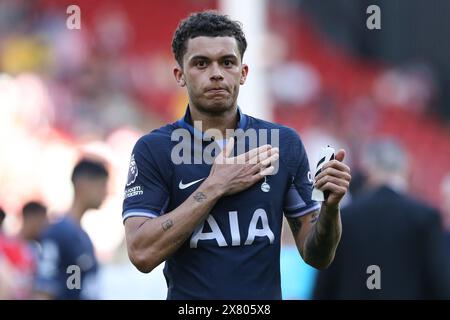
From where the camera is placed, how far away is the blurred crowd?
14703 millimetres

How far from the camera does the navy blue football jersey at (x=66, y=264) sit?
7.00m

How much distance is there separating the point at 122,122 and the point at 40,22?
228cm

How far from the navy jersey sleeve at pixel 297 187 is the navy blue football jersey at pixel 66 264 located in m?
2.93

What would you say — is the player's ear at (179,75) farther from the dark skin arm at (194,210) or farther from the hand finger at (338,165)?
the hand finger at (338,165)

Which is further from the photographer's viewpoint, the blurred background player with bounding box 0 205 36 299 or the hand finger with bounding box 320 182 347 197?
the blurred background player with bounding box 0 205 36 299

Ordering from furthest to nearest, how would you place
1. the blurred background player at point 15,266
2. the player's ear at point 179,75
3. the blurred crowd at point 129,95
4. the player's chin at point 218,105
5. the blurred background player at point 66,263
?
the blurred crowd at point 129,95
the blurred background player at point 15,266
the blurred background player at point 66,263
the player's ear at point 179,75
the player's chin at point 218,105

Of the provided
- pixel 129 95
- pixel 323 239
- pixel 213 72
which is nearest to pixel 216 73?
pixel 213 72

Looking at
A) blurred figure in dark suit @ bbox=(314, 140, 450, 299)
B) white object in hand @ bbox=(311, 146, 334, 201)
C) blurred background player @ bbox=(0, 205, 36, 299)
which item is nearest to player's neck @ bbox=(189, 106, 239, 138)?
white object in hand @ bbox=(311, 146, 334, 201)

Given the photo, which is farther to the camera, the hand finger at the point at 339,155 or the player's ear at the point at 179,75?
the player's ear at the point at 179,75

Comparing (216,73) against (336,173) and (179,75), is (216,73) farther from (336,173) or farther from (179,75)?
(336,173)

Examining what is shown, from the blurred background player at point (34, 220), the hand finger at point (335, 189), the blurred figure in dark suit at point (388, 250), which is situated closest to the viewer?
the hand finger at point (335, 189)

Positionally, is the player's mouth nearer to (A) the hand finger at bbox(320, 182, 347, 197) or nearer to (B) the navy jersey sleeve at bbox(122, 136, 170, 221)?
(B) the navy jersey sleeve at bbox(122, 136, 170, 221)

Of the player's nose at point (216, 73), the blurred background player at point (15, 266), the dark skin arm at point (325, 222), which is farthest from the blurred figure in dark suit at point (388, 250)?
the player's nose at point (216, 73)

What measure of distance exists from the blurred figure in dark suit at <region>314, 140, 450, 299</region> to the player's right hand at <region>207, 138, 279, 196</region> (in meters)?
2.82
